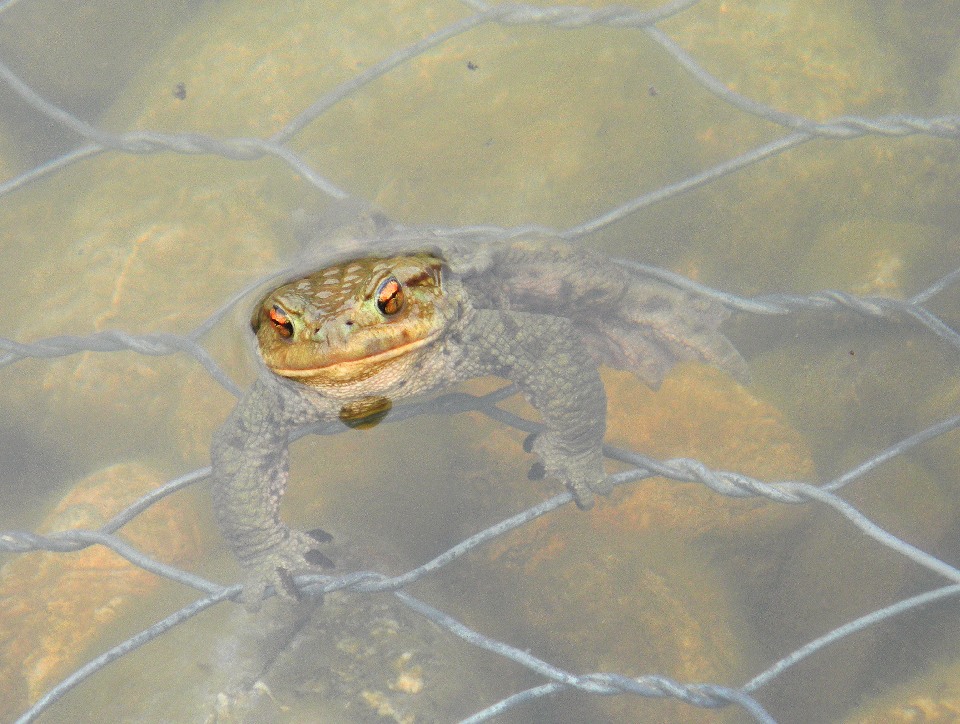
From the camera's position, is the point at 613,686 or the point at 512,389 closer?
the point at 613,686

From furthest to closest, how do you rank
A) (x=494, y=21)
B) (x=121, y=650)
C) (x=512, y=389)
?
(x=494, y=21), (x=512, y=389), (x=121, y=650)

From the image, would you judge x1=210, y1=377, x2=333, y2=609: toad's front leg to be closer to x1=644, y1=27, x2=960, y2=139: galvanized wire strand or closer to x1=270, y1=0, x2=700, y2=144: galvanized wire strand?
x1=270, y1=0, x2=700, y2=144: galvanized wire strand

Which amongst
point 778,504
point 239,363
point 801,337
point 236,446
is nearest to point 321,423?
point 236,446

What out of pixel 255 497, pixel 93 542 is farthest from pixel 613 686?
pixel 93 542

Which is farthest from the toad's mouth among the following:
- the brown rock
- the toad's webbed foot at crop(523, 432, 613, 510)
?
the brown rock

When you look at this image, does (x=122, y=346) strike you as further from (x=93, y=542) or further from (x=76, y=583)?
(x=76, y=583)

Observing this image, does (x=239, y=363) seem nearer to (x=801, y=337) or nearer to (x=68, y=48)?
(x=801, y=337)

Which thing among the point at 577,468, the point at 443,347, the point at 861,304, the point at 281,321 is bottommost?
the point at 577,468
